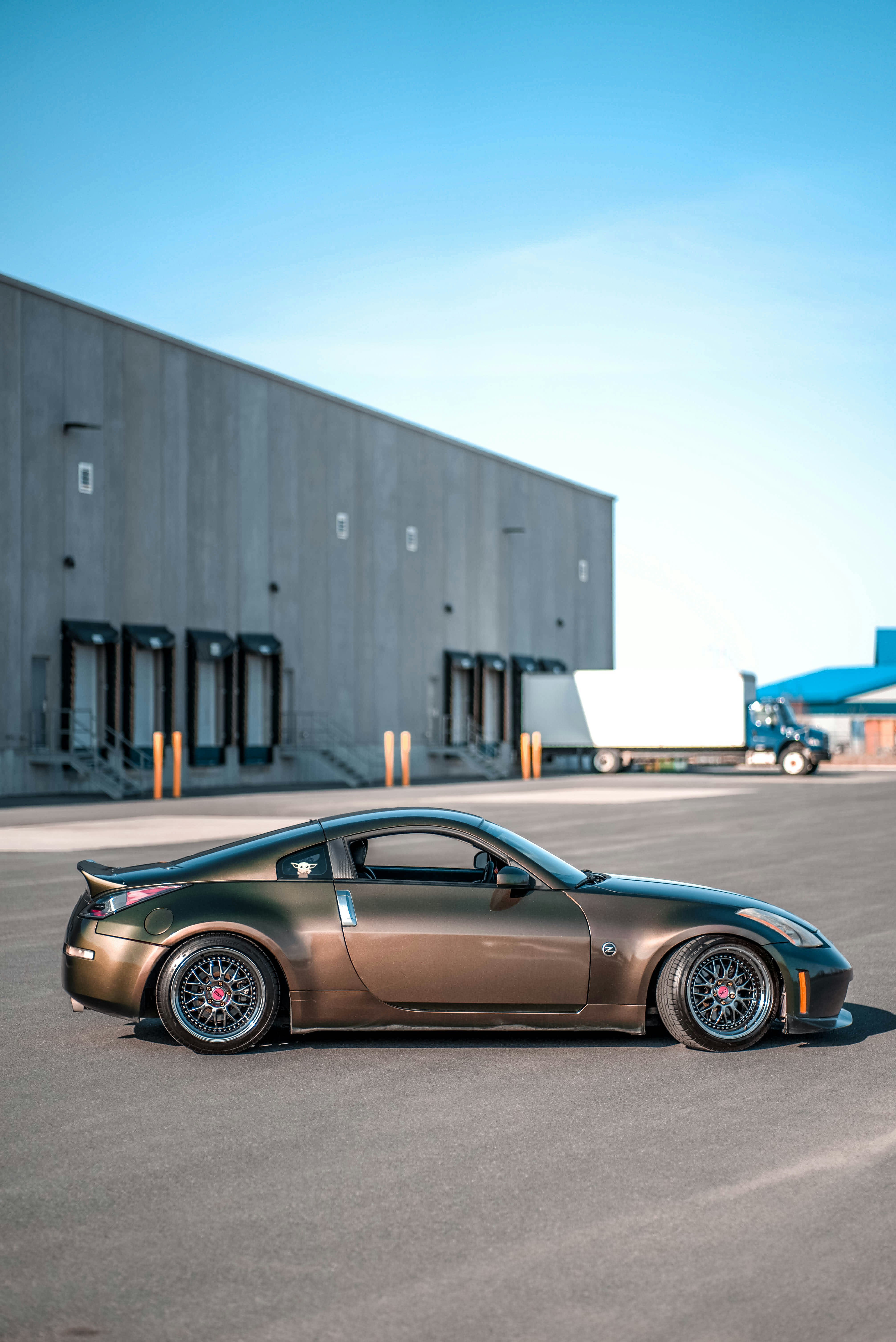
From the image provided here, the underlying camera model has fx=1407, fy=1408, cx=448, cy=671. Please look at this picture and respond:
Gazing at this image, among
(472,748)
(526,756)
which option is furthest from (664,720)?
(472,748)

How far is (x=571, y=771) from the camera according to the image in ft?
196

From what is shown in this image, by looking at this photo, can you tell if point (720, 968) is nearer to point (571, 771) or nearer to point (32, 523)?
point (32, 523)

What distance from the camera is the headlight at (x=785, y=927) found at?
773cm

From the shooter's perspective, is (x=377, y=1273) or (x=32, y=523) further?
(x=32, y=523)

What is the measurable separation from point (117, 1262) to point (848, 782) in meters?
42.0

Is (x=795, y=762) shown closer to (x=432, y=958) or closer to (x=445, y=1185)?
(x=432, y=958)

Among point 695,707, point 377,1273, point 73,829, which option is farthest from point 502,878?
point 695,707

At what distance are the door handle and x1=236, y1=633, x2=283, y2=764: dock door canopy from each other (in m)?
37.5

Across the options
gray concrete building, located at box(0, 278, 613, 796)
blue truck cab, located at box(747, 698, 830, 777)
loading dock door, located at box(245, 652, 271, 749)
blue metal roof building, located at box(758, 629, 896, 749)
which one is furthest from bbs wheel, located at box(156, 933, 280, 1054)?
blue metal roof building, located at box(758, 629, 896, 749)

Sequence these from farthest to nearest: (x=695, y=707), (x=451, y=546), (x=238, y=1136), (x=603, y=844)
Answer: (x=451, y=546), (x=695, y=707), (x=603, y=844), (x=238, y=1136)

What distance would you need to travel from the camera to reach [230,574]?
1763 inches

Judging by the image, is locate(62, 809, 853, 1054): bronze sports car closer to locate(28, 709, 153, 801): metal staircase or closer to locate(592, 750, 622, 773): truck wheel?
locate(28, 709, 153, 801): metal staircase

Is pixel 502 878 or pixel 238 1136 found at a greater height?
pixel 502 878

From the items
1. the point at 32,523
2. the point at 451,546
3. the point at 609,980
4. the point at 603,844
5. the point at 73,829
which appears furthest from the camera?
the point at 451,546
